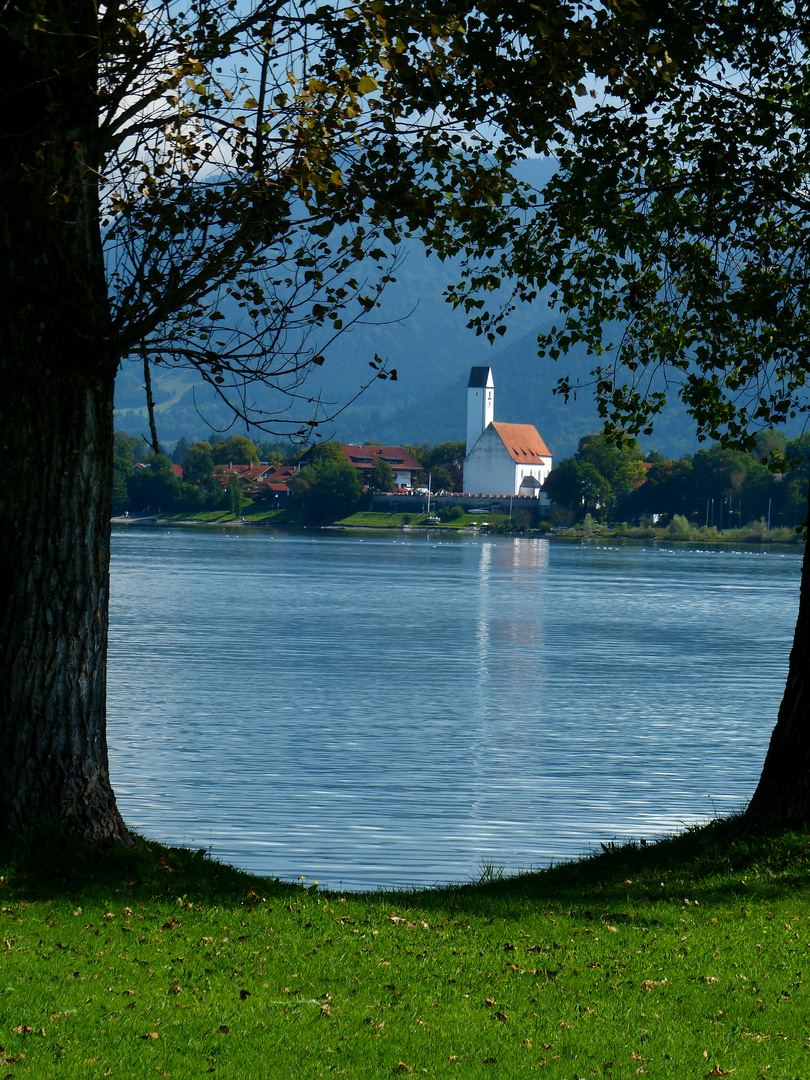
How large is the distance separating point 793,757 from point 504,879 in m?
2.58

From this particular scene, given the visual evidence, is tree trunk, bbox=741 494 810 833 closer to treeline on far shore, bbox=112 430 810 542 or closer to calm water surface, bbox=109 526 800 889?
calm water surface, bbox=109 526 800 889

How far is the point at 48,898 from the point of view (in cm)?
816

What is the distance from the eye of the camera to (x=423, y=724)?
22.0 m

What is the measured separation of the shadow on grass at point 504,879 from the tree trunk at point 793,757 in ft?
0.69

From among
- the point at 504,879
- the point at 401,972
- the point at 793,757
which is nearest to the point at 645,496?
the point at 504,879

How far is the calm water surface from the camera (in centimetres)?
1371

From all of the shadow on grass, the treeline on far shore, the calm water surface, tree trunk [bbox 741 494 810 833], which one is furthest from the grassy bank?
the treeline on far shore

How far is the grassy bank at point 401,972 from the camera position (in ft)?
19.1

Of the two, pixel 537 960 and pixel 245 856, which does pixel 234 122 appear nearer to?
pixel 537 960

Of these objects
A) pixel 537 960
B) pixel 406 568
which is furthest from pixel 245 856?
pixel 406 568

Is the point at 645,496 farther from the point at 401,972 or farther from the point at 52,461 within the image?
the point at 401,972

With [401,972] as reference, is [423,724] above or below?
below

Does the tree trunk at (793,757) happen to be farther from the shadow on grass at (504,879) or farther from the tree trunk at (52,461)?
the tree trunk at (52,461)

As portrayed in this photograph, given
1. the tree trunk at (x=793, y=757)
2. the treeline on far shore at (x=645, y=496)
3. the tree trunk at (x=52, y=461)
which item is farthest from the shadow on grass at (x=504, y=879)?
the treeline on far shore at (x=645, y=496)
